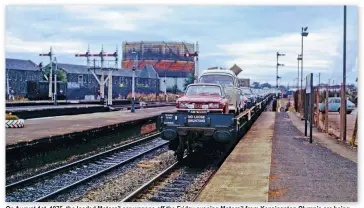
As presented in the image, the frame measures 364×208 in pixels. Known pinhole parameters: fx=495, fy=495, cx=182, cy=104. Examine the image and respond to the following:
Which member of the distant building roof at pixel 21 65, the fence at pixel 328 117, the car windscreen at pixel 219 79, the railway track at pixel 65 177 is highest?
the distant building roof at pixel 21 65

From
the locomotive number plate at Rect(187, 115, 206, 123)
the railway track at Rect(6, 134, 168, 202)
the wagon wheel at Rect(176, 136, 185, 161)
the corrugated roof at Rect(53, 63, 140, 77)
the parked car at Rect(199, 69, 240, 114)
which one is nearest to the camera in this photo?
the railway track at Rect(6, 134, 168, 202)

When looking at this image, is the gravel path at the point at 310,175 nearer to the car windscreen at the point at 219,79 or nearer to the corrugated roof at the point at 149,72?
the car windscreen at the point at 219,79

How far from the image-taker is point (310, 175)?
1104cm

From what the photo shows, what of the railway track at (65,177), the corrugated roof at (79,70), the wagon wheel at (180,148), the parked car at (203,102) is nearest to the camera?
the railway track at (65,177)

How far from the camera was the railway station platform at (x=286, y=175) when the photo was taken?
358 inches

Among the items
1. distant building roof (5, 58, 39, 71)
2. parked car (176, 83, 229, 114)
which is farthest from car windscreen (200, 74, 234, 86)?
distant building roof (5, 58, 39, 71)

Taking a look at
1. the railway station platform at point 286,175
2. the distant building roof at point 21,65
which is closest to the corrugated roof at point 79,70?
the distant building roof at point 21,65

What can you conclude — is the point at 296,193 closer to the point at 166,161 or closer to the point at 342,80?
the point at 166,161

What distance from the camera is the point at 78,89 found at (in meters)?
55.4

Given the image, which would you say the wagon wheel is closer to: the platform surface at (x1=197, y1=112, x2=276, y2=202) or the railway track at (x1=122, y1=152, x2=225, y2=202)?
the railway track at (x1=122, y1=152, x2=225, y2=202)

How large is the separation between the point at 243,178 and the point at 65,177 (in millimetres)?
5170

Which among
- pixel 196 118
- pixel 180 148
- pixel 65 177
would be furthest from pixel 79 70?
pixel 65 177

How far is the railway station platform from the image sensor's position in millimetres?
9102

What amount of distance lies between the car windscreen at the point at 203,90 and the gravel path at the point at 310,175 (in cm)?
264
